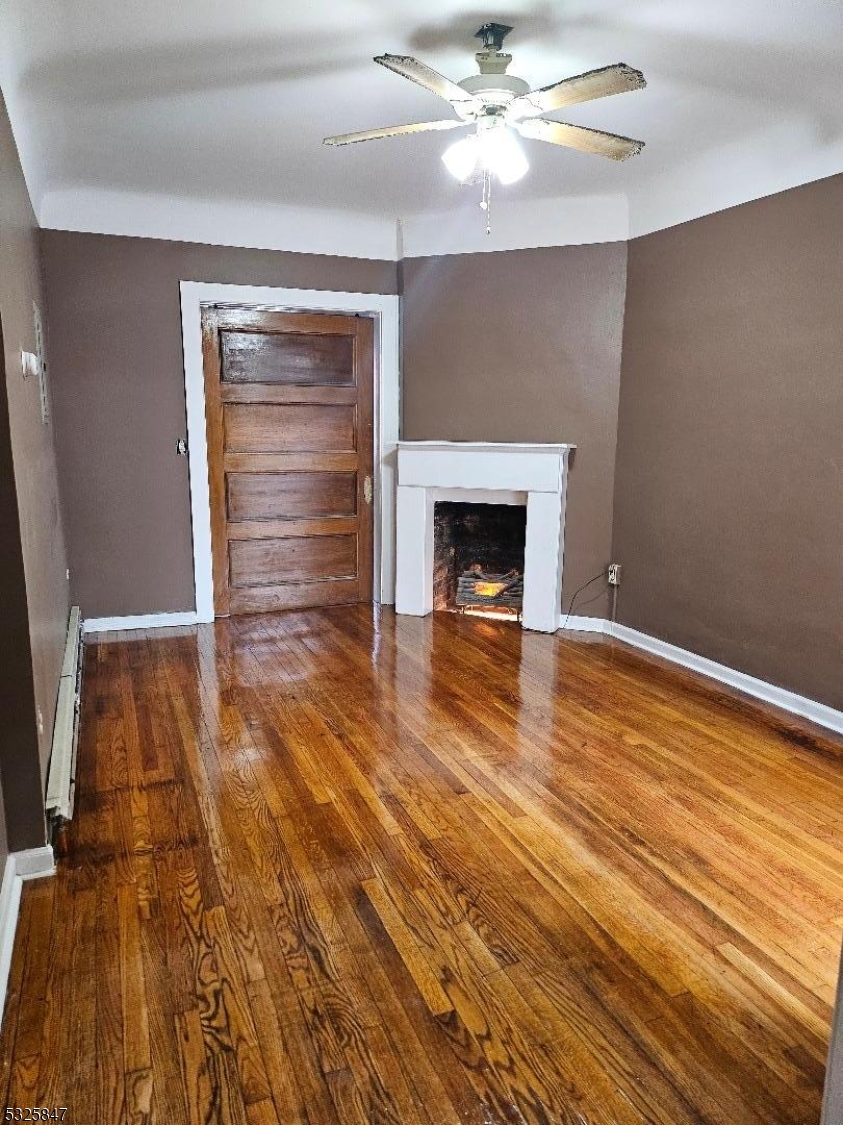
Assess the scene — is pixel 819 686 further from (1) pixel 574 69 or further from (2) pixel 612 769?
(1) pixel 574 69

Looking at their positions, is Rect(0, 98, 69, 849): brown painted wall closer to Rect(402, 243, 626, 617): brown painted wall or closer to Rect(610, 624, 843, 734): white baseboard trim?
Rect(402, 243, 626, 617): brown painted wall

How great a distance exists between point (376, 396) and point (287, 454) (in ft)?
2.39

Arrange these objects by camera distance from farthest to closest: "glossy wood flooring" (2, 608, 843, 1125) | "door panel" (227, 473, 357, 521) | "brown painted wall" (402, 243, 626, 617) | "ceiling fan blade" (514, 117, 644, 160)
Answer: "door panel" (227, 473, 357, 521), "brown painted wall" (402, 243, 626, 617), "ceiling fan blade" (514, 117, 644, 160), "glossy wood flooring" (2, 608, 843, 1125)

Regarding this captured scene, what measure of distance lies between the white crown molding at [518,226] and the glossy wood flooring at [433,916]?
2.72 m

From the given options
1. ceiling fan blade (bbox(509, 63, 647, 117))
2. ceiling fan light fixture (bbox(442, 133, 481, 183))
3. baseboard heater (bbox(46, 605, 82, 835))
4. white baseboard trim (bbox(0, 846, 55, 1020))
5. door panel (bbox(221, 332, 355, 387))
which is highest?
ceiling fan blade (bbox(509, 63, 647, 117))

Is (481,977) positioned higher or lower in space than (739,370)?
lower

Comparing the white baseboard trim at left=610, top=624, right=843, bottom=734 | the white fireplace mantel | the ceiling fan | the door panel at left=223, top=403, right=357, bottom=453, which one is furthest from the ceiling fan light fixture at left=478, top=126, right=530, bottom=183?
the white baseboard trim at left=610, top=624, right=843, bottom=734

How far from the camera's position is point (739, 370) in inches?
140

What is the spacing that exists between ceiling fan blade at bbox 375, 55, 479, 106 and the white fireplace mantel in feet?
7.42

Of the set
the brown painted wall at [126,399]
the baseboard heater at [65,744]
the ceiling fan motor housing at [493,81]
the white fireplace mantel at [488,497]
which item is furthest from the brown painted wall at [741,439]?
the baseboard heater at [65,744]

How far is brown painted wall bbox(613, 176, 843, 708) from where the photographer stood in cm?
317

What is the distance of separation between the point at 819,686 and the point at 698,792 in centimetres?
105

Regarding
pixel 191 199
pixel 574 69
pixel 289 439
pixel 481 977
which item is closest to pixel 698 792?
pixel 481 977

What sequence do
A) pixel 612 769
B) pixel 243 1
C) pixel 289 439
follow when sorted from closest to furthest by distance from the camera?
1. pixel 243 1
2. pixel 612 769
3. pixel 289 439
